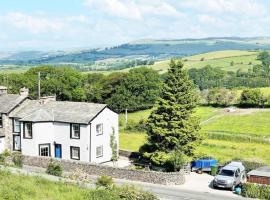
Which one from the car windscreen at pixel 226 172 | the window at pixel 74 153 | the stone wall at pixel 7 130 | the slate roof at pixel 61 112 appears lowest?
the window at pixel 74 153

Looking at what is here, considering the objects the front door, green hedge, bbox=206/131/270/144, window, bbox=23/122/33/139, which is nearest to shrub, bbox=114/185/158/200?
the front door

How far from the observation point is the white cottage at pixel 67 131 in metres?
52.9

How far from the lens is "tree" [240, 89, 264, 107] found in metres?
99.0

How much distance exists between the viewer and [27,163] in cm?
5275

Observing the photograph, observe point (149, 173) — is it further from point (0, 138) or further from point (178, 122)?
point (0, 138)

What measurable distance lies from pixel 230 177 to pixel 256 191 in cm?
333

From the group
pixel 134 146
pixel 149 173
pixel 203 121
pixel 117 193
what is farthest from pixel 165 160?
pixel 203 121

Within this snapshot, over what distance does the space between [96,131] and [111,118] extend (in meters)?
3.22

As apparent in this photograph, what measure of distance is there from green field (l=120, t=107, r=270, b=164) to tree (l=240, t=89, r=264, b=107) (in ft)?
14.4

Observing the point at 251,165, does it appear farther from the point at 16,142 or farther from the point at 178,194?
the point at 16,142

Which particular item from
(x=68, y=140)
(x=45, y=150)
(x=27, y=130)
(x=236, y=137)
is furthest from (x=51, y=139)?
(x=236, y=137)

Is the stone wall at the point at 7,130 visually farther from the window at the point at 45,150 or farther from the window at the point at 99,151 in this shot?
the window at the point at 99,151

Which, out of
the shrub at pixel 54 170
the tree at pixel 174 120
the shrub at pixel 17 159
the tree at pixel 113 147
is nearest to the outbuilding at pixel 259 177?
the tree at pixel 174 120

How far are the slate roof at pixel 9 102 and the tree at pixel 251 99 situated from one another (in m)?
55.2
